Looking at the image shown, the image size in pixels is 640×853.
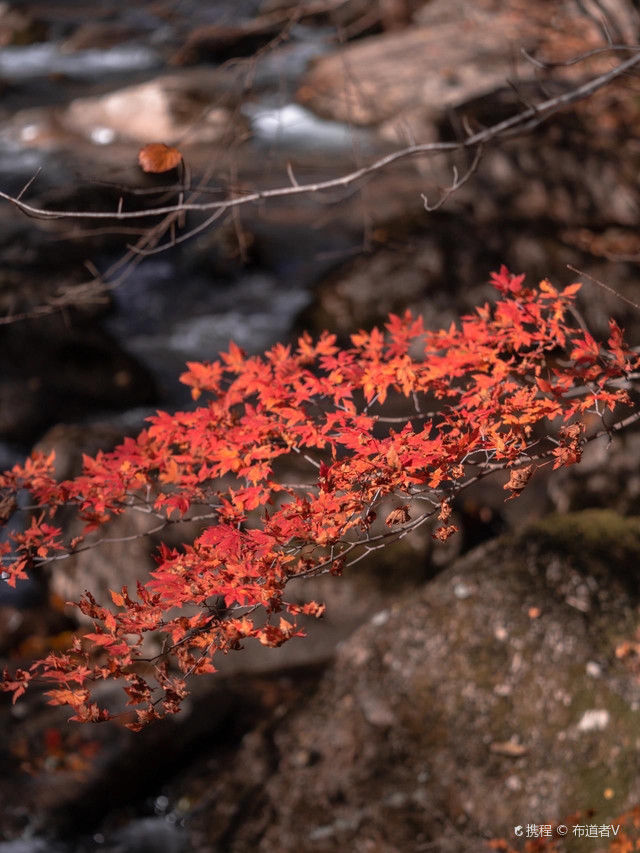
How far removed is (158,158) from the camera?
10.1ft

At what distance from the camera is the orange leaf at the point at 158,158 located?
3090 millimetres

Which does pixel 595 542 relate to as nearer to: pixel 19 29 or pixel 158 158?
pixel 158 158

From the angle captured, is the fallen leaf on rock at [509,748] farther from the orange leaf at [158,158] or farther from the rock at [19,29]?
the rock at [19,29]

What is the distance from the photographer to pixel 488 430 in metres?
3.00

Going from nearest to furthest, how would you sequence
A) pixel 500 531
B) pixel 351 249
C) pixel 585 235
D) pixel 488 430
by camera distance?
pixel 488 430 < pixel 500 531 < pixel 585 235 < pixel 351 249

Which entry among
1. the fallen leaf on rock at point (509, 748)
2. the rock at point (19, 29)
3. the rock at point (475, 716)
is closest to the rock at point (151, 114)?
the rock at point (19, 29)

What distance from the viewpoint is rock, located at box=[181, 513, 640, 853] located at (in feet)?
14.1


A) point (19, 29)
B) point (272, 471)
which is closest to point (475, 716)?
point (272, 471)

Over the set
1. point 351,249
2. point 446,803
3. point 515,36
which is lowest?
point 446,803

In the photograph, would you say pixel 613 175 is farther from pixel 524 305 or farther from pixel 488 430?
pixel 488 430

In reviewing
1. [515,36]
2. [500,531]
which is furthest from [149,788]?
[515,36]

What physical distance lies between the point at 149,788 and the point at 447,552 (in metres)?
2.99

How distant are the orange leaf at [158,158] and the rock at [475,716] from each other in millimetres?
3501

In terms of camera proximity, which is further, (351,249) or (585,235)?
(351,249)
